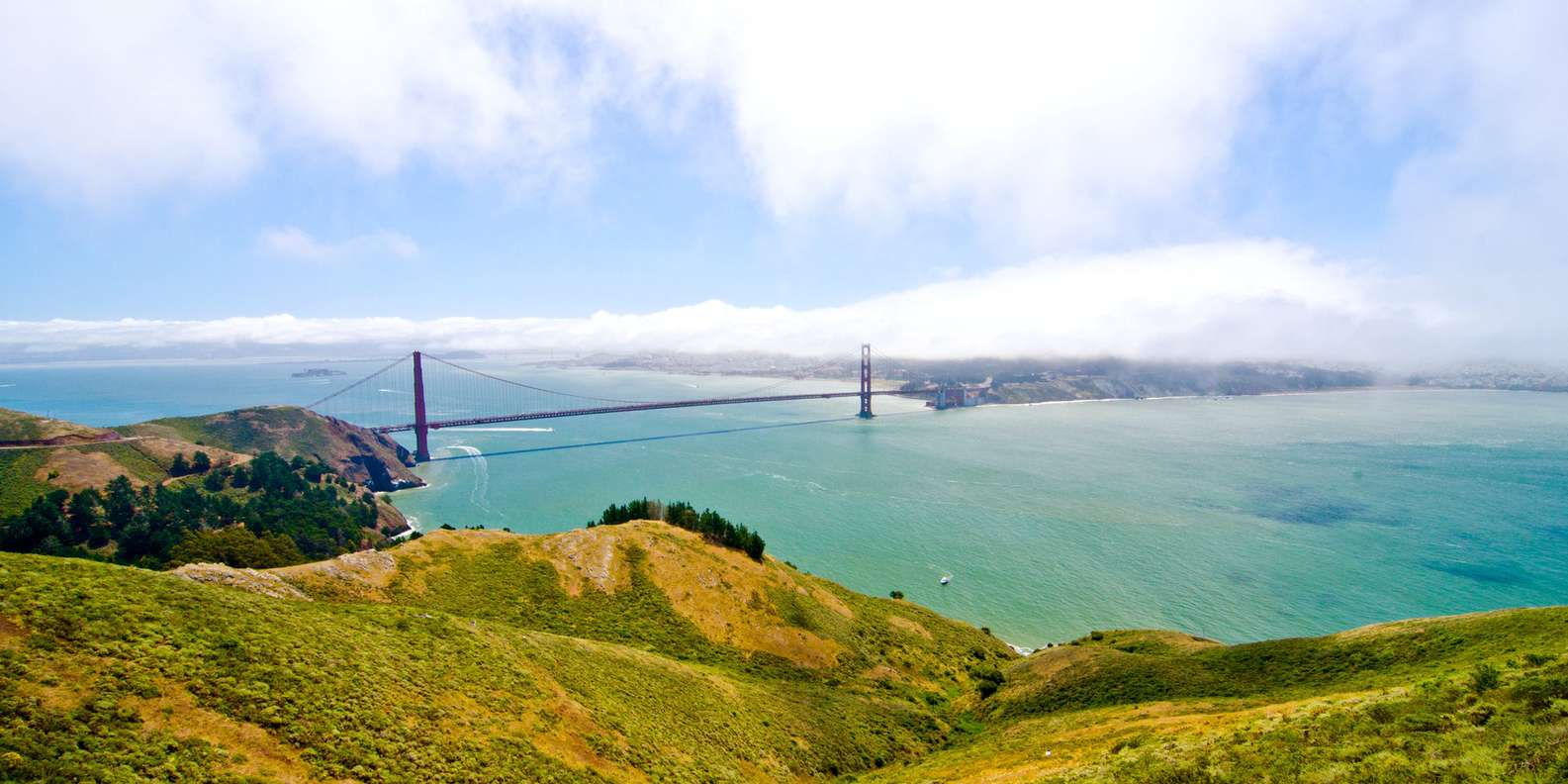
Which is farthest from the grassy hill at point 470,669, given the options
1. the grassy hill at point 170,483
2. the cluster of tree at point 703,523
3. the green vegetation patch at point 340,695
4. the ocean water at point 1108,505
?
the grassy hill at point 170,483

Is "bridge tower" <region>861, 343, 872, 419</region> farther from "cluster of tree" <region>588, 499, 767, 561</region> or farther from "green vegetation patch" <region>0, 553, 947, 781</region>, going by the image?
"green vegetation patch" <region>0, 553, 947, 781</region>

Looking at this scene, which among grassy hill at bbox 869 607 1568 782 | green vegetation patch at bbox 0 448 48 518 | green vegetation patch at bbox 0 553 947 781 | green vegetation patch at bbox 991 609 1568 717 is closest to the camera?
green vegetation patch at bbox 0 553 947 781

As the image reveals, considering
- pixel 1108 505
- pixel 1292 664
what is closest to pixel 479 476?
pixel 1108 505

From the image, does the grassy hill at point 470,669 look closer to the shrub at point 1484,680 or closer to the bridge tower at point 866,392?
the shrub at point 1484,680

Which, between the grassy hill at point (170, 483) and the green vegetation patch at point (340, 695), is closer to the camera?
the green vegetation patch at point (340, 695)

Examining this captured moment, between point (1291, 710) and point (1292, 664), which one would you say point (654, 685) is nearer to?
point (1291, 710)

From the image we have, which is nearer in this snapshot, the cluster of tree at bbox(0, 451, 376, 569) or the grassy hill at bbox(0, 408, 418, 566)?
the cluster of tree at bbox(0, 451, 376, 569)

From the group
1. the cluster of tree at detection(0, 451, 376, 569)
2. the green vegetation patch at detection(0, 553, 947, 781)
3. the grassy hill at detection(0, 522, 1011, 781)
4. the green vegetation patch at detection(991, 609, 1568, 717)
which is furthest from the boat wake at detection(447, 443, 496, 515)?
the green vegetation patch at detection(991, 609, 1568, 717)
